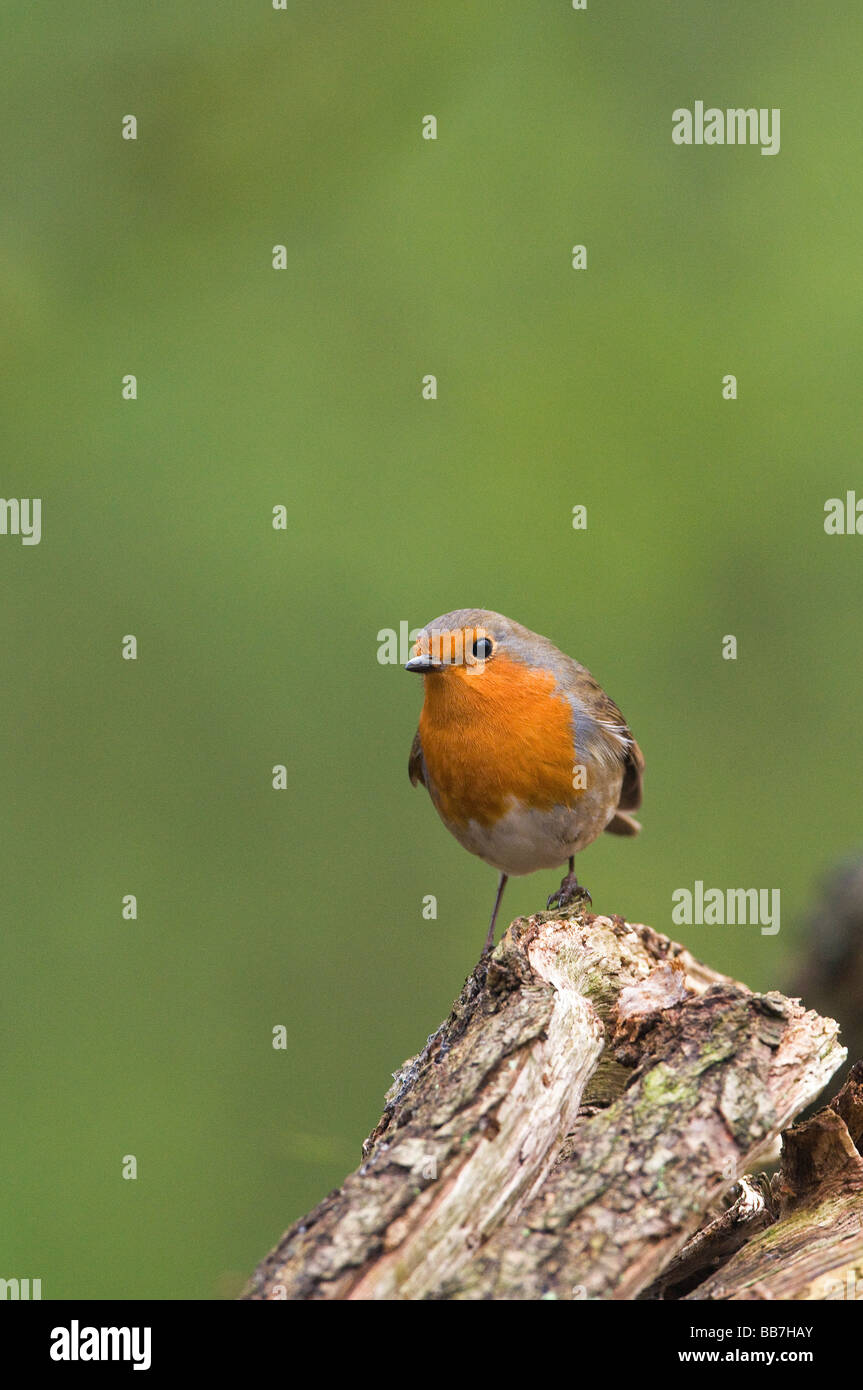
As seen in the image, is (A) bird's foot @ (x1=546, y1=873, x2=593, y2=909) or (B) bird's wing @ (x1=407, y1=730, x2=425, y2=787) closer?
(A) bird's foot @ (x1=546, y1=873, x2=593, y2=909)

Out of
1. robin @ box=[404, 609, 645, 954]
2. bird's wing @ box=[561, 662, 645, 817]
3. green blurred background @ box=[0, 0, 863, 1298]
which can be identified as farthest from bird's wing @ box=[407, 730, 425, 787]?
green blurred background @ box=[0, 0, 863, 1298]

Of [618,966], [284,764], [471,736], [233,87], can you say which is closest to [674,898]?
[284,764]

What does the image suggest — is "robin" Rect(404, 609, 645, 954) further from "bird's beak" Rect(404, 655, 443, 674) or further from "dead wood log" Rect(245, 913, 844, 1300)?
"dead wood log" Rect(245, 913, 844, 1300)

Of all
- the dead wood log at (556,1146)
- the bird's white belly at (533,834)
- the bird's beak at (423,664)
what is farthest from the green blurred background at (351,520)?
the dead wood log at (556,1146)

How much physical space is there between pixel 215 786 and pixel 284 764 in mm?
492

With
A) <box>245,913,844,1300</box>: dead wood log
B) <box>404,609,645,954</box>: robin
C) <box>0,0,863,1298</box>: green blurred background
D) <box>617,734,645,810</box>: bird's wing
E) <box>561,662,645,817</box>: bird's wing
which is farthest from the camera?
<box>0,0,863,1298</box>: green blurred background

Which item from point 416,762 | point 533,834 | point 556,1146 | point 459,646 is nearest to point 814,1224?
point 556,1146

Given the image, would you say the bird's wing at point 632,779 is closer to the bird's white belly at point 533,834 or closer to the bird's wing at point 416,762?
the bird's white belly at point 533,834

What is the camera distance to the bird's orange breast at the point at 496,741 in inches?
205

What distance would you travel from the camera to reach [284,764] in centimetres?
818

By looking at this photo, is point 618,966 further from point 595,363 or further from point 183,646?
point 595,363

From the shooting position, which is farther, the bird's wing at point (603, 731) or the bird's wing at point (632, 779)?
the bird's wing at point (632, 779)

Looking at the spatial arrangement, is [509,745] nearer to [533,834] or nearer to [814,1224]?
[533,834]

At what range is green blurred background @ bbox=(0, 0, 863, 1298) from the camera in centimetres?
721
